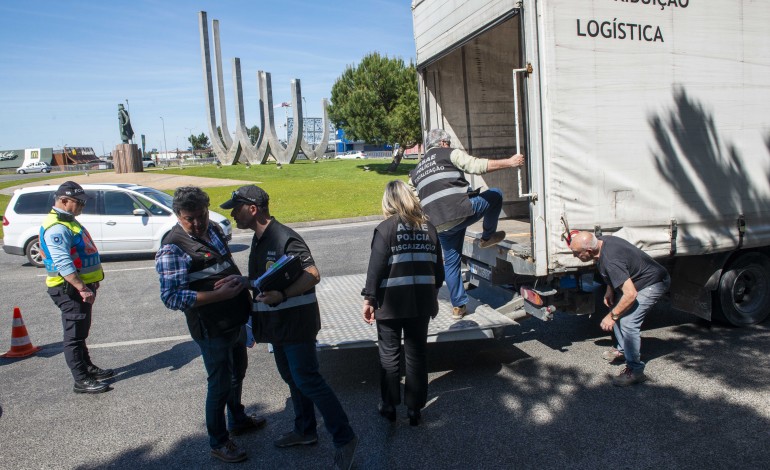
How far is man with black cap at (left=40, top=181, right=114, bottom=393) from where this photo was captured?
4.84 m

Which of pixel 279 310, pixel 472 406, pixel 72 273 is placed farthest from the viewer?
pixel 72 273

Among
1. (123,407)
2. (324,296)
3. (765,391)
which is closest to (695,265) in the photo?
(765,391)

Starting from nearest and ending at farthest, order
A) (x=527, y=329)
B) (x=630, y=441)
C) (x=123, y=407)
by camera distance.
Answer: (x=630, y=441) < (x=123, y=407) < (x=527, y=329)

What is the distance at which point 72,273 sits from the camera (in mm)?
4824

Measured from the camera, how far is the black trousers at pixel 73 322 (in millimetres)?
4960

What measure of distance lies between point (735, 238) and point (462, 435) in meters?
3.36

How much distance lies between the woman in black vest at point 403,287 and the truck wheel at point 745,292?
341 cm

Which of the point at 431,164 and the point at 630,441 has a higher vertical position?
the point at 431,164

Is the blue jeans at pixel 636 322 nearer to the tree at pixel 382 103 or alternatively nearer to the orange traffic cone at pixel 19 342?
the orange traffic cone at pixel 19 342

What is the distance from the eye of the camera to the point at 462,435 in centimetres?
Result: 400

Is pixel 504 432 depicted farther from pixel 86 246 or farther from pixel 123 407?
pixel 86 246

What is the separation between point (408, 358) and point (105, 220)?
9763 millimetres

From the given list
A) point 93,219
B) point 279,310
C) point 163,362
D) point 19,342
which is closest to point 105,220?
point 93,219

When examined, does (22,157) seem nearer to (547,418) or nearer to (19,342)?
(19,342)
